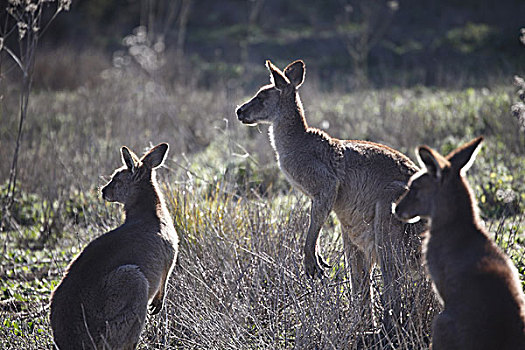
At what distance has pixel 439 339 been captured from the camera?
9.27ft

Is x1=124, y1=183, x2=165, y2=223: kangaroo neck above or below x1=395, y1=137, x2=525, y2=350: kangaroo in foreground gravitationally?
below

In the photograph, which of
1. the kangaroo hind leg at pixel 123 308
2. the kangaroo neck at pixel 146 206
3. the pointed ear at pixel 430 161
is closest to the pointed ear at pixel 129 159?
the kangaroo neck at pixel 146 206

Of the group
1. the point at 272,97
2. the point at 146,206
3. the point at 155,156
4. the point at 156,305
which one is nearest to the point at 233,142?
the point at 272,97

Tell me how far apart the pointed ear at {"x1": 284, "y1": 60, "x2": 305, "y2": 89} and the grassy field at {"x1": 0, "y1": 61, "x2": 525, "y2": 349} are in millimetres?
733

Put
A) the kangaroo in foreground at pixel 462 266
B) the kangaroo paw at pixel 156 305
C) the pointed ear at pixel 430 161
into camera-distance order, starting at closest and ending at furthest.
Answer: the kangaroo in foreground at pixel 462 266
the pointed ear at pixel 430 161
the kangaroo paw at pixel 156 305

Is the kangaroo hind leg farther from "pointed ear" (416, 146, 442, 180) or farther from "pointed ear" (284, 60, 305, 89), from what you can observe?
"pointed ear" (284, 60, 305, 89)

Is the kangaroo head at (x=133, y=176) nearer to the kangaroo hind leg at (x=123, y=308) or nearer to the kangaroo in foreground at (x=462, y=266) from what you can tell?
the kangaroo hind leg at (x=123, y=308)

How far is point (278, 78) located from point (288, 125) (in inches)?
15.0

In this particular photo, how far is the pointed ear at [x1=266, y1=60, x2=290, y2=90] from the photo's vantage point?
16.2 feet

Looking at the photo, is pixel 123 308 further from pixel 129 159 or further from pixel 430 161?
pixel 430 161

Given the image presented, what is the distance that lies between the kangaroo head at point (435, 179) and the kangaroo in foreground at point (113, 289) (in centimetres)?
171

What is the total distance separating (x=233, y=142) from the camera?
21.2 feet

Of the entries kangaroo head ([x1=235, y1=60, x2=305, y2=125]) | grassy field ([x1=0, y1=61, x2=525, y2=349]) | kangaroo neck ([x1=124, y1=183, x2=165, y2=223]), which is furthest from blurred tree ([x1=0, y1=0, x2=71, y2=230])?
kangaroo neck ([x1=124, y1=183, x2=165, y2=223])

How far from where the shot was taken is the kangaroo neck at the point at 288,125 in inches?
194
